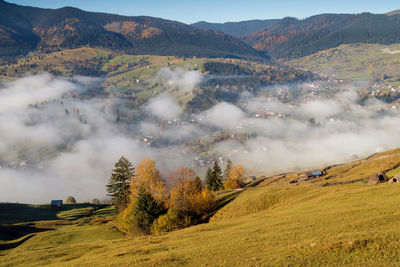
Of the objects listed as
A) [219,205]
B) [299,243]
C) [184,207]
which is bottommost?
[219,205]

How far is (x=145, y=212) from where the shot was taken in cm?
7469

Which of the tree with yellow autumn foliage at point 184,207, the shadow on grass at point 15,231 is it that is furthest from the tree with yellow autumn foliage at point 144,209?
the shadow on grass at point 15,231

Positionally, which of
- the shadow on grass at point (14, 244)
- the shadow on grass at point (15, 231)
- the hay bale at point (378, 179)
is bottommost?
the shadow on grass at point (14, 244)

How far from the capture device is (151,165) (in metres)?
102

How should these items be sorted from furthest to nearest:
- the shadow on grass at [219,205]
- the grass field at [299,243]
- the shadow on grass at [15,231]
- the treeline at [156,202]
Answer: the shadow on grass at [15,231]
the shadow on grass at [219,205]
the treeline at [156,202]
the grass field at [299,243]

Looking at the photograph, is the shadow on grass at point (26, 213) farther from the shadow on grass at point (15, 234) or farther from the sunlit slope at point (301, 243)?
the sunlit slope at point (301, 243)

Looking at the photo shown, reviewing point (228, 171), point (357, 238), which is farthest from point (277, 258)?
point (228, 171)

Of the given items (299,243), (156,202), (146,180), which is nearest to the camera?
(299,243)

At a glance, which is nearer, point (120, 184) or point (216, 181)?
point (120, 184)

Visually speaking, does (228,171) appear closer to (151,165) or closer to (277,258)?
(151,165)

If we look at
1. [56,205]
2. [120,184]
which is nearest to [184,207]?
[120,184]

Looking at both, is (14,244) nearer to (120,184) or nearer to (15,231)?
(15,231)

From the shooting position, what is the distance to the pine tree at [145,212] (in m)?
73.9

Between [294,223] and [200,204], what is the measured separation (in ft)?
134
